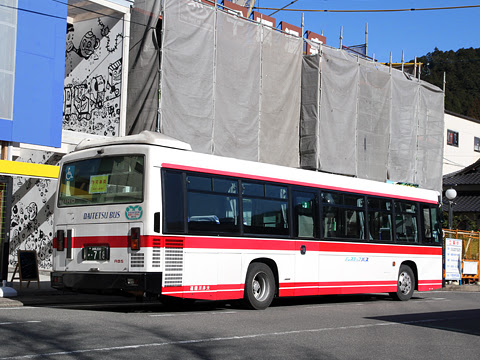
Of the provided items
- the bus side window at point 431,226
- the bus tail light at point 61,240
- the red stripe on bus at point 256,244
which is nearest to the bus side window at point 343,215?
the red stripe on bus at point 256,244

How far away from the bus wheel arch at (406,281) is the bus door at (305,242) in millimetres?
3848

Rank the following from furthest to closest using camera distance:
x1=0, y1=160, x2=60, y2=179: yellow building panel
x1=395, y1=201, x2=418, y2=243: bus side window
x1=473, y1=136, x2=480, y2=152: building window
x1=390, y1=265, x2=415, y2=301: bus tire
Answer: x1=473, y1=136, x2=480, y2=152: building window → x1=390, y1=265, x2=415, y2=301: bus tire → x1=395, y1=201, x2=418, y2=243: bus side window → x1=0, y1=160, x2=60, y2=179: yellow building panel

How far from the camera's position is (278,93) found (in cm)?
2631

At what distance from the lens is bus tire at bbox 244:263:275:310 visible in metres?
13.8

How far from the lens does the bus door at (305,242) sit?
49.5 ft

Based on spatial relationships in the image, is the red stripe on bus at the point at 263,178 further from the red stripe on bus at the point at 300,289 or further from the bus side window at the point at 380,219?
the red stripe on bus at the point at 300,289

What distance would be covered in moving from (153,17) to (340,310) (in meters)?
12.0

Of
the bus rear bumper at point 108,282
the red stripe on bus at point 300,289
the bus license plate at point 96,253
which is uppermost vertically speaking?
the bus license plate at point 96,253

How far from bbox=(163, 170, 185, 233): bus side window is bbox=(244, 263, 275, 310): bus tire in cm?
225

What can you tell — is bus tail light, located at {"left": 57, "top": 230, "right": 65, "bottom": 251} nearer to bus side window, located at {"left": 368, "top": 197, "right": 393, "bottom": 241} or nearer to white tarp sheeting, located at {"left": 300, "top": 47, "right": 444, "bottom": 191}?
bus side window, located at {"left": 368, "top": 197, "right": 393, "bottom": 241}

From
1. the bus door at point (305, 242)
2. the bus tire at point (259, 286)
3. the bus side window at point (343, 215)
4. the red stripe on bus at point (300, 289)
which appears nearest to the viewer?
the red stripe on bus at point (300, 289)

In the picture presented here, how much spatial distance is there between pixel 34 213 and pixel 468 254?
17.9 m

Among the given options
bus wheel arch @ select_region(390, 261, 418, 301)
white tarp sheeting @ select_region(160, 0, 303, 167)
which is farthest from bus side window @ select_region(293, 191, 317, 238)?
white tarp sheeting @ select_region(160, 0, 303, 167)

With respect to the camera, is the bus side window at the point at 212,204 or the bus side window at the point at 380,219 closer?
the bus side window at the point at 212,204
